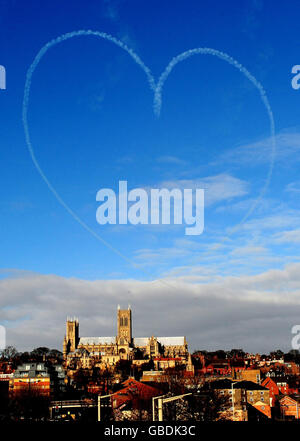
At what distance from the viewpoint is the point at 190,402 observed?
214 ft

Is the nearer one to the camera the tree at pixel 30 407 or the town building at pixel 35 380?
the tree at pixel 30 407

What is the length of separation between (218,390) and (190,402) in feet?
54.0

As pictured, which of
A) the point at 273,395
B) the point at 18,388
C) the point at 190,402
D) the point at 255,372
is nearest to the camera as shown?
the point at 190,402

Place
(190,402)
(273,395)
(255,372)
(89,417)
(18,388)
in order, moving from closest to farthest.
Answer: (190,402) → (89,417) → (273,395) → (18,388) → (255,372)

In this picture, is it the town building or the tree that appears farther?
the town building

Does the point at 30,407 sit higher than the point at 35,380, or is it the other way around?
the point at 35,380

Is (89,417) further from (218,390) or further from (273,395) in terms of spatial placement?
(273,395)

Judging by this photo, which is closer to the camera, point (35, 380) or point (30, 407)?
point (30, 407)

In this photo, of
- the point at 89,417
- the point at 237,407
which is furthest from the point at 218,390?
the point at 89,417

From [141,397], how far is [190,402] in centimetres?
1772
